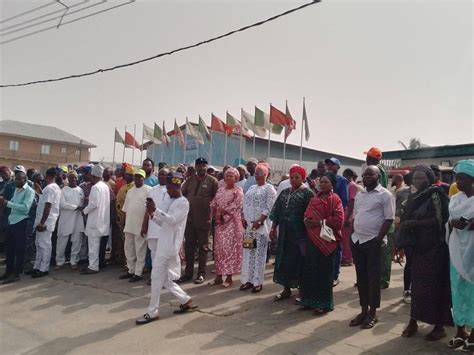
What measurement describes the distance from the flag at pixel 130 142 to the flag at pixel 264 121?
37.2ft

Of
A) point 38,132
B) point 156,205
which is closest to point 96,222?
point 156,205

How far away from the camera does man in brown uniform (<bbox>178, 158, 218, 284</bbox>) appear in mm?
6879

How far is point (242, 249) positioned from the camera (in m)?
6.59

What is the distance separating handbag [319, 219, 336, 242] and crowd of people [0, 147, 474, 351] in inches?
0.6

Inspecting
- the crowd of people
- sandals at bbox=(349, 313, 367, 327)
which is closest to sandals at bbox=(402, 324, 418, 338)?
the crowd of people

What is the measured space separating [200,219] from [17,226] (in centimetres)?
322

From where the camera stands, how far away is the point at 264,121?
21.6 meters

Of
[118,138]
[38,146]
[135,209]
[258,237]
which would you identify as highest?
[38,146]

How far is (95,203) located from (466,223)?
19.9 ft

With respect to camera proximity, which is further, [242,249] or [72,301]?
[242,249]

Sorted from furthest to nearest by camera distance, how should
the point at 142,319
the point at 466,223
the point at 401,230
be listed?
1. the point at 142,319
2. the point at 401,230
3. the point at 466,223

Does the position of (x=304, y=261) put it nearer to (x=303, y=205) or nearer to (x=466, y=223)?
(x=303, y=205)

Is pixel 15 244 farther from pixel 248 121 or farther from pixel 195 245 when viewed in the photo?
pixel 248 121

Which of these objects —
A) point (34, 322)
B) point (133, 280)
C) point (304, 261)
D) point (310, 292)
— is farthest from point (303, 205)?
point (34, 322)
